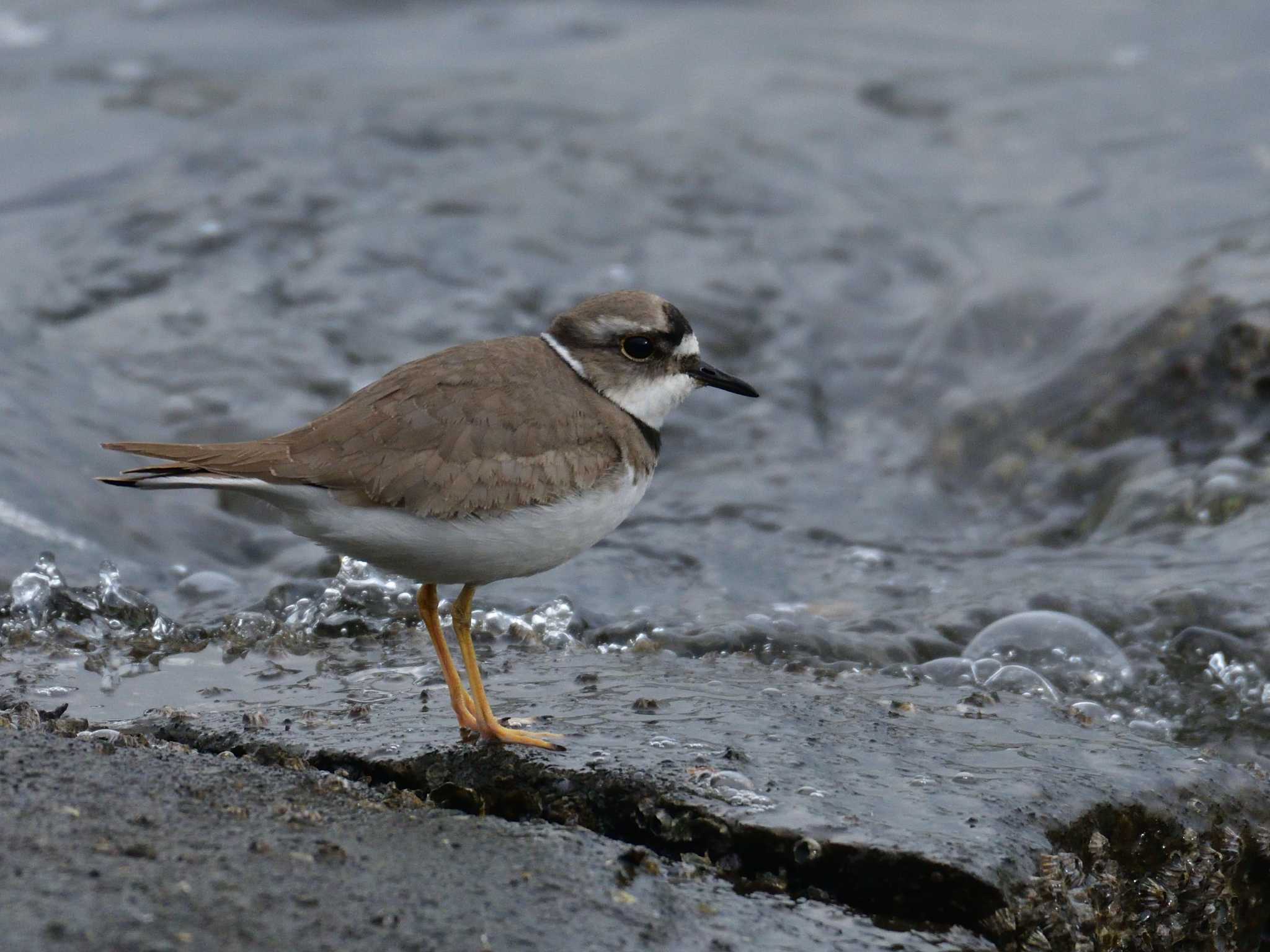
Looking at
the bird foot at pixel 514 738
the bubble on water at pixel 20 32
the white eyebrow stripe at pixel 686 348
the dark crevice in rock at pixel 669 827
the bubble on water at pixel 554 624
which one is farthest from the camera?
the bubble on water at pixel 20 32

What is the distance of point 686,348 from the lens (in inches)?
212

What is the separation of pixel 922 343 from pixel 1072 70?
6181 mm

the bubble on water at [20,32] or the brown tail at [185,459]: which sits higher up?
the bubble on water at [20,32]

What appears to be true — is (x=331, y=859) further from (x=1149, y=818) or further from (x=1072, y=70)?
(x=1072, y=70)

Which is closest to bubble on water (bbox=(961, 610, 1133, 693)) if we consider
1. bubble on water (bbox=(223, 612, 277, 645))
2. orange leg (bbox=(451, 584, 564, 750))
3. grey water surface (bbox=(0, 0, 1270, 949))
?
grey water surface (bbox=(0, 0, 1270, 949))

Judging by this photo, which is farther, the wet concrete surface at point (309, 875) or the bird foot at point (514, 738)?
the bird foot at point (514, 738)

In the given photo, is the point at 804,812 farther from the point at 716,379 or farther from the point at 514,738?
the point at 716,379

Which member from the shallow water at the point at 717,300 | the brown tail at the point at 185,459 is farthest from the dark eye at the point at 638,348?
the shallow water at the point at 717,300

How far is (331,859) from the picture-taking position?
11.4 feet

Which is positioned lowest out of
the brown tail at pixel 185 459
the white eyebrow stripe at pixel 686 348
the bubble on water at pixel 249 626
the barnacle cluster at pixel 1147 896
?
the bubble on water at pixel 249 626

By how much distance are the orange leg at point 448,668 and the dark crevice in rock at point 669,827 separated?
19 cm

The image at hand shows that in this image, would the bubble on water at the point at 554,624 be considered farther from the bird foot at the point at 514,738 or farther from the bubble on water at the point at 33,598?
the bubble on water at the point at 33,598

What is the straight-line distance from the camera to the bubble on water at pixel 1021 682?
19.9 feet

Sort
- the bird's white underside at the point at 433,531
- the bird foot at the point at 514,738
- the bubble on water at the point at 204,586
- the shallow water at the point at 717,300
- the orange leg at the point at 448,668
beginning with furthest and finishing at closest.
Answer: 1. the bubble on water at the point at 204,586
2. the shallow water at the point at 717,300
3. the orange leg at the point at 448,668
4. the bird foot at the point at 514,738
5. the bird's white underside at the point at 433,531
